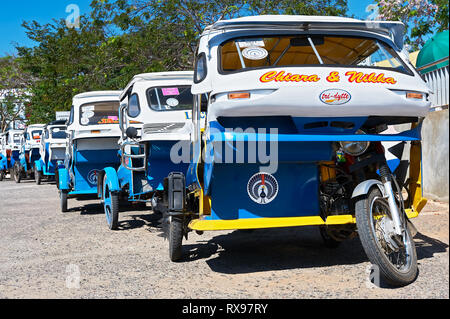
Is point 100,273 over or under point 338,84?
under

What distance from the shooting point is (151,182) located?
7.73m

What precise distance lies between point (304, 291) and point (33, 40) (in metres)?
24.1

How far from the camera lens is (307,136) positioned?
4.56 metres

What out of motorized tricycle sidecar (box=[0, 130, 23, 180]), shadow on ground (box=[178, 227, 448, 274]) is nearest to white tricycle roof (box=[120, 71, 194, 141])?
shadow on ground (box=[178, 227, 448, 274])

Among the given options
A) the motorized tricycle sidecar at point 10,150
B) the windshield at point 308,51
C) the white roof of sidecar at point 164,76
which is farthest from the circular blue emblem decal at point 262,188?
the motorized tricycle sidecar at point 10,150

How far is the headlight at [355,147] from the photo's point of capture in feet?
15.8

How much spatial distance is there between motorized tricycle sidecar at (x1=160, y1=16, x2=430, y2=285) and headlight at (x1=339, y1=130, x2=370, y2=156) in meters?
0.01

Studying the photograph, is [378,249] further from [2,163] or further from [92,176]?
[2,163]

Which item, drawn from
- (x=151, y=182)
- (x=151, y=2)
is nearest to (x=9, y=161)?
(x=151, y=2)

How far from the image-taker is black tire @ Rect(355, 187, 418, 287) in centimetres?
418

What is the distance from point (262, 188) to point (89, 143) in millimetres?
6179

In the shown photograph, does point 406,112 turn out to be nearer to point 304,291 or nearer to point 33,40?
point 304,291

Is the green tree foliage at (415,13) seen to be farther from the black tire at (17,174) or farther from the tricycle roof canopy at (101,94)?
the black tire at (17,174)

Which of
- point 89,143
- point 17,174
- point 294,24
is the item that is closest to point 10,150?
point 17,174
